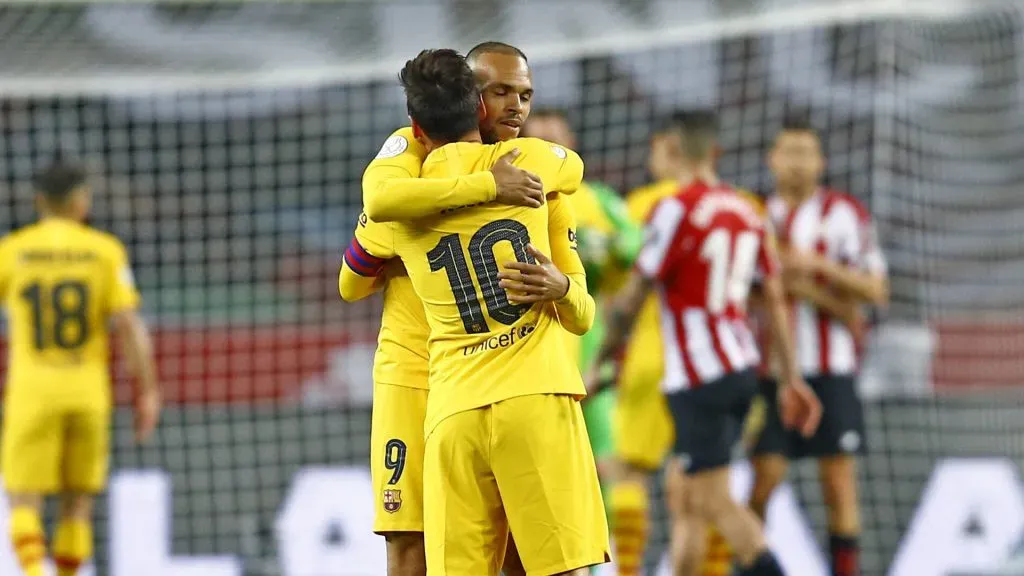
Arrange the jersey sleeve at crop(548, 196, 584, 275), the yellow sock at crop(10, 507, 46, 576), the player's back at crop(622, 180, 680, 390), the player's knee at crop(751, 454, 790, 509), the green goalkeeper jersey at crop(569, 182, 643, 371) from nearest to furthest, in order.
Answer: the jersey sleeve at crop(548, 196, 584, 275)
the green goalkeeper jersey at crop(569, 182, 643, 371)
the player's knee at crop(751, 454, 790, 509)
the player's back at crop(622, 180, 680, 390)
the yellow sock at crop(10, 507, 46, 576)

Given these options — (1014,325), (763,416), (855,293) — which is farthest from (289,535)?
(1014,325)

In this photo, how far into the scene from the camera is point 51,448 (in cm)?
712

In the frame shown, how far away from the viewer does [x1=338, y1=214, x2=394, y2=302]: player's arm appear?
3551 mm

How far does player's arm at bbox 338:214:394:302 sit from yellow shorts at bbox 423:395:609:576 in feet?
1.52

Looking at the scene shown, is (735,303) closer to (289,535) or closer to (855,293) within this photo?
(855,293)

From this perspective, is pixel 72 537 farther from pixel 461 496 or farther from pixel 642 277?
pixel 461 496

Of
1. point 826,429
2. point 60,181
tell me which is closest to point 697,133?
point 826,429

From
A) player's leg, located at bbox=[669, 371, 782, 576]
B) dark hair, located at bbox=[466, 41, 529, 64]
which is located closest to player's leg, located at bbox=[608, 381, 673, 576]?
player's leg, located at bbox=[669, 371, 782, 576]

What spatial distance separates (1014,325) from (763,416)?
15.1ft

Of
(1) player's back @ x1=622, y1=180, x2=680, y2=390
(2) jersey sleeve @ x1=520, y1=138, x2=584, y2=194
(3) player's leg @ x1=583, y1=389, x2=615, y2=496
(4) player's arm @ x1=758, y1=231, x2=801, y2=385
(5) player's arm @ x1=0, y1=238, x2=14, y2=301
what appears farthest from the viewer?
(5) player's arm @ x1=0, y1=238, x2=14, y2=301

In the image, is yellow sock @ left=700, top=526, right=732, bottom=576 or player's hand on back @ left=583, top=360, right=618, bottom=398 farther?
yellow sock @ left=700, top=526, right=732, bottom=576

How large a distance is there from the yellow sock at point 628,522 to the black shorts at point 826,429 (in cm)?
55

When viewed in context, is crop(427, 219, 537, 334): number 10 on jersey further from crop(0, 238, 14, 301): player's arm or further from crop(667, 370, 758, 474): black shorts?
crop(0, 238, 14, 301): player's arm

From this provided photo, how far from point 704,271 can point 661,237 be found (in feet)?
0.72
